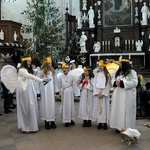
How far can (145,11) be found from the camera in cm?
1605

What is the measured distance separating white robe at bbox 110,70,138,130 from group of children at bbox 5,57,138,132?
0.77 ft

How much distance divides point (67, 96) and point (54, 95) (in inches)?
14.7

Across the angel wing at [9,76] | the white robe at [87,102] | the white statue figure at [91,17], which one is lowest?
the white robe at [87,102]

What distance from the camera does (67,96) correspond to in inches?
247

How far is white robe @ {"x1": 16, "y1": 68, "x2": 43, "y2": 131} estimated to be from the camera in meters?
5.63

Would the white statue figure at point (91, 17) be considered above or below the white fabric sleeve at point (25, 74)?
above

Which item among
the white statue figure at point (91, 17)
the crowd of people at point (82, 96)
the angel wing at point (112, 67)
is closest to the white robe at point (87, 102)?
the crowd of people at point (82, 96)

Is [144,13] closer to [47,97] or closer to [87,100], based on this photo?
[87,100]

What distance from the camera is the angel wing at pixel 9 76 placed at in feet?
18.8

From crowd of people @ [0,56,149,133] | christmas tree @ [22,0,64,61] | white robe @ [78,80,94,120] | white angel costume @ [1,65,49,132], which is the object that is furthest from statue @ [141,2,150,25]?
white angel costume @ [1,65,49,132]

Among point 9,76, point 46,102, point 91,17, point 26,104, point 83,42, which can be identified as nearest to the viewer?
point 26,104

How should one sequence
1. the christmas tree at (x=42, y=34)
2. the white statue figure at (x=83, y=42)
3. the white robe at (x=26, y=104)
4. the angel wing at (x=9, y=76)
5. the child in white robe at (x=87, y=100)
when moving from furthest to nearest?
the white statue figure at (x=83, y=42) < the christmas tree at (x=42, y=34) < the child in white robe at (x=87, y=100) < the angel wing at (x=9, y=76) < the white robe at (x=26, y=104)

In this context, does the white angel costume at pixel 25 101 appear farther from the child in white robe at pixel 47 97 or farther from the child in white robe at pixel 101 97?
the child in white robe at pixel 101 97

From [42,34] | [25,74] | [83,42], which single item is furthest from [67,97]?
[83,42]
